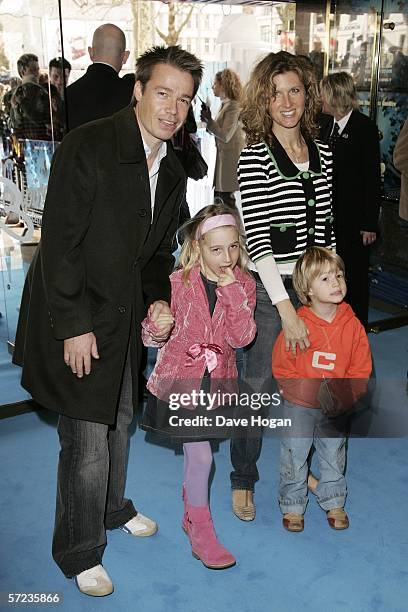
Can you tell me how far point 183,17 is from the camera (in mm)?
4031

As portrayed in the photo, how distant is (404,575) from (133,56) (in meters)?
2.89

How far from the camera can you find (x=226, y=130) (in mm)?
4277

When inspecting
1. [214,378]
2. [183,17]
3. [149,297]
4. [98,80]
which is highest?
[183,17]

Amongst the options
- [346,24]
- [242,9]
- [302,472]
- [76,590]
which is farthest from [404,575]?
[346,24]

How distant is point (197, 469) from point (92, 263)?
2.68ft

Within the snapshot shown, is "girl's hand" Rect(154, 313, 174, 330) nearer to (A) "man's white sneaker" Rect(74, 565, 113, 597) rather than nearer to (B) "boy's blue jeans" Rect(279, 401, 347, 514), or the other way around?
(B) "boy's blue jeans" Rect(279, 401, 347, 514)

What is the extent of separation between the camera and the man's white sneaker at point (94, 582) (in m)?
2.29

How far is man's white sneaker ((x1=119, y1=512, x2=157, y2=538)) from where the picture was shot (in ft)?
8.67

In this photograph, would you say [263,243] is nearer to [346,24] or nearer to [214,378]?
[214,378]

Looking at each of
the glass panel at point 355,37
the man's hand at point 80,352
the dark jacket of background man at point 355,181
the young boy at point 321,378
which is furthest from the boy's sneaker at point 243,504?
the glass panel at point 355,37

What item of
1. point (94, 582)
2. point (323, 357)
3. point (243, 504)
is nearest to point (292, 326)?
point (323, 357)

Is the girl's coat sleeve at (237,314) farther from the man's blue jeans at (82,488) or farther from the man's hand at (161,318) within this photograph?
the man's blue jeans at (82,488)

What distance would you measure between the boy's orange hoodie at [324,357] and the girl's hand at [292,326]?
8 cm

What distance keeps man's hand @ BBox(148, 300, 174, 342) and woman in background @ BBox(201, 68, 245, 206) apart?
2.20 metres
